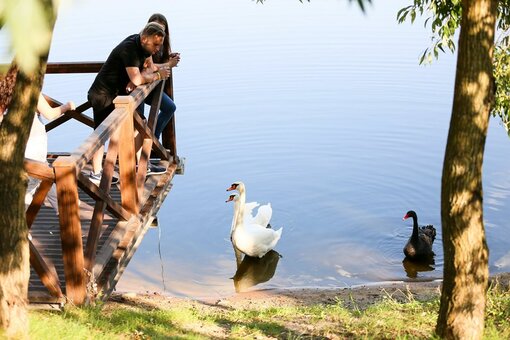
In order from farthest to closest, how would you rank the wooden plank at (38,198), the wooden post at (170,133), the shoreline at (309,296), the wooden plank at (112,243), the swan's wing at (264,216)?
the swan's wing at (264,216) → the wooden post at (170,133) → the shoreline at (309,296) → the wooden plank at (112,243) → the wooden plank at (38,198)

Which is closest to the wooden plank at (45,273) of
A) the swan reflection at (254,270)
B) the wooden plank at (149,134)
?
the wooden plank at (149,134)

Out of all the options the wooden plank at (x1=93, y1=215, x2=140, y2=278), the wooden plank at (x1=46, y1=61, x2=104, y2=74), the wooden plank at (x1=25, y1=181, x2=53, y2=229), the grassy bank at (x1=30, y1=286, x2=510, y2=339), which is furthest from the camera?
the wooden plank at (x1=46, y1=61, x2=104, y2=74)

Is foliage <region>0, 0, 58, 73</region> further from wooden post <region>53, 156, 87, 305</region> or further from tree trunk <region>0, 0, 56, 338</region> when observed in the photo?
wooden post <region>53, 156, 87, 305</region>

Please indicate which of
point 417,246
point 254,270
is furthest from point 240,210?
point 417,246

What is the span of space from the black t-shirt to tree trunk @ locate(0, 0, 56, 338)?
12.2 feet

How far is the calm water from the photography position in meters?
11.7

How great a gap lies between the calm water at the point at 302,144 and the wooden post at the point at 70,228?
308 cm

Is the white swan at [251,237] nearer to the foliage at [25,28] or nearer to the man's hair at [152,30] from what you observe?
the man's hair at [152,30]

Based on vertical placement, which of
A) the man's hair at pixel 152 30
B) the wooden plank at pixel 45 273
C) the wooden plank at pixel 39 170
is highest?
the man's hair at pixel 152 30

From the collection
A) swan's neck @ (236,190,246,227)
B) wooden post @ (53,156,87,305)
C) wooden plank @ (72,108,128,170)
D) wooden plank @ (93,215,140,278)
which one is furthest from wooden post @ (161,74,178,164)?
wooden post @ (53,156,87,305)

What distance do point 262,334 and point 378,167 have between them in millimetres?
9559

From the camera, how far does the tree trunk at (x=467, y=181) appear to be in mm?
4082

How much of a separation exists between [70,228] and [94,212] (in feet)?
1.74

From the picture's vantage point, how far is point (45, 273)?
5.63 meters
